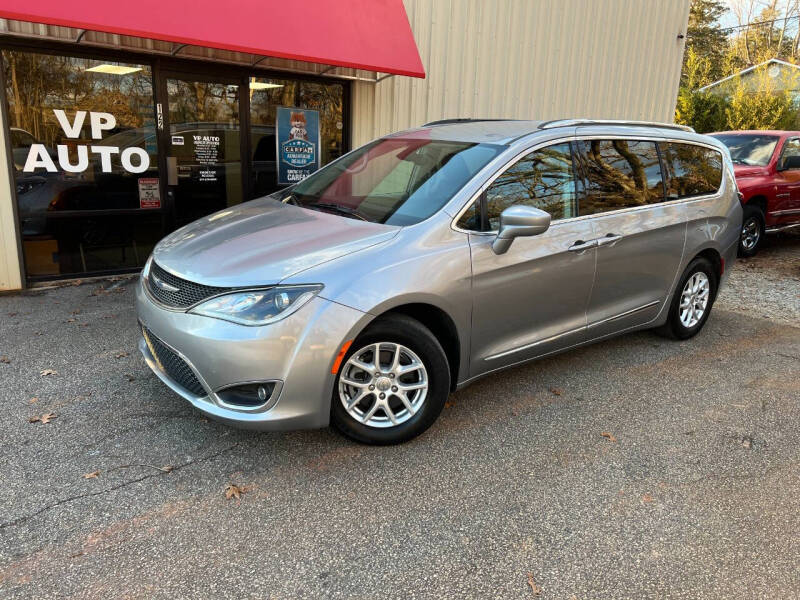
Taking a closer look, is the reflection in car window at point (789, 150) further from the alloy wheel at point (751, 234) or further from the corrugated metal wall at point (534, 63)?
the corrugated metal wall at point (534, 63)

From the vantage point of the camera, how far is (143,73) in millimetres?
6539

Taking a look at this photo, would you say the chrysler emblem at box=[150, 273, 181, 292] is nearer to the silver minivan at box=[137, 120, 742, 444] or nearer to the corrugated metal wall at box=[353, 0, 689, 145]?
the silver minivan at box=[137, 120, 742, 444]

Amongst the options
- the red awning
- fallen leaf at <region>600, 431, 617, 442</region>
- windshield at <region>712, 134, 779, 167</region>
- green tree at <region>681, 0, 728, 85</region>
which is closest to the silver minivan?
fallen leaf at <region>600, 431, 617, 442</region>

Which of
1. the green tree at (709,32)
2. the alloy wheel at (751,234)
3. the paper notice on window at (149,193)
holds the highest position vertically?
the green tree at (709,32)

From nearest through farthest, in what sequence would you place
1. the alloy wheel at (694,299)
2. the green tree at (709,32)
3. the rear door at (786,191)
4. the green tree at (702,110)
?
the alloy wheel at (694,299) → the rear door at (786,191) → the green tree at (702,110) → the green tree at (709,32)

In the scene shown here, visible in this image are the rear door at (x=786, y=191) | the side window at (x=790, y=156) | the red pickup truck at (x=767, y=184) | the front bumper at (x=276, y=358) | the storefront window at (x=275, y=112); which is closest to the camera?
A: the front bumper at (x=276, y=358)

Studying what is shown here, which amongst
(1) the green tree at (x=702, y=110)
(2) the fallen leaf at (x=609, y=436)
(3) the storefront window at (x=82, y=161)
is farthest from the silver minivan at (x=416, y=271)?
(1) the green tree at (x=702, y=110)

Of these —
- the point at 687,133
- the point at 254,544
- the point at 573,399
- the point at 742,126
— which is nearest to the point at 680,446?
Answer: the point at 573,399

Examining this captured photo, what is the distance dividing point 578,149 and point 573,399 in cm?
168

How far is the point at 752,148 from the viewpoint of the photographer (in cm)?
961

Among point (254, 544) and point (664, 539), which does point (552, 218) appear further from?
point (254, 544)

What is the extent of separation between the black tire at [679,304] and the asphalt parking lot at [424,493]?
2.31ft

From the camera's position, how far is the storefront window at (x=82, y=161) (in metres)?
6.03

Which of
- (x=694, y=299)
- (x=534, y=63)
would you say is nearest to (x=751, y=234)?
(x=534, y=63)
